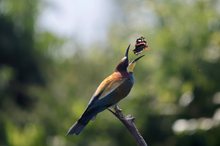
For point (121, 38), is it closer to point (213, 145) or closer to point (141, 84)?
point (141, 84)

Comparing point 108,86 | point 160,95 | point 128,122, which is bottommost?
point 160,95

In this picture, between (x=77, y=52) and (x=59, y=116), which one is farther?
(x=77, y=52)

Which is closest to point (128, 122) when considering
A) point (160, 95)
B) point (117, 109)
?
point (117, 109)

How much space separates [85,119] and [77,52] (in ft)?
36.2

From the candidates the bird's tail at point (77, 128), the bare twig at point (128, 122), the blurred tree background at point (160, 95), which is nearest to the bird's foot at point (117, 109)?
the bare twig at point (128, 122)

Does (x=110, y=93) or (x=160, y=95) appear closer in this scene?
(x=110, y=93)

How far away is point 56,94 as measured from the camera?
10.2 metres

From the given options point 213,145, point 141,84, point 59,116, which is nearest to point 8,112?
point 59,116

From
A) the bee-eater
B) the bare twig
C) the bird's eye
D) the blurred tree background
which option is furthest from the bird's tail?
the blurred tree background

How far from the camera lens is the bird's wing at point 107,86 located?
182cm

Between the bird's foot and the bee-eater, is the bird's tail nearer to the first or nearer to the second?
the bee-eater

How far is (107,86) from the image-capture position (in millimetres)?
1834

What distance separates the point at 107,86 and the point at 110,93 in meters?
0.02

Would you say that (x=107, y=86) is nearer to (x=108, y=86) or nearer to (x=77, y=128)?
(x=108, y=86)
